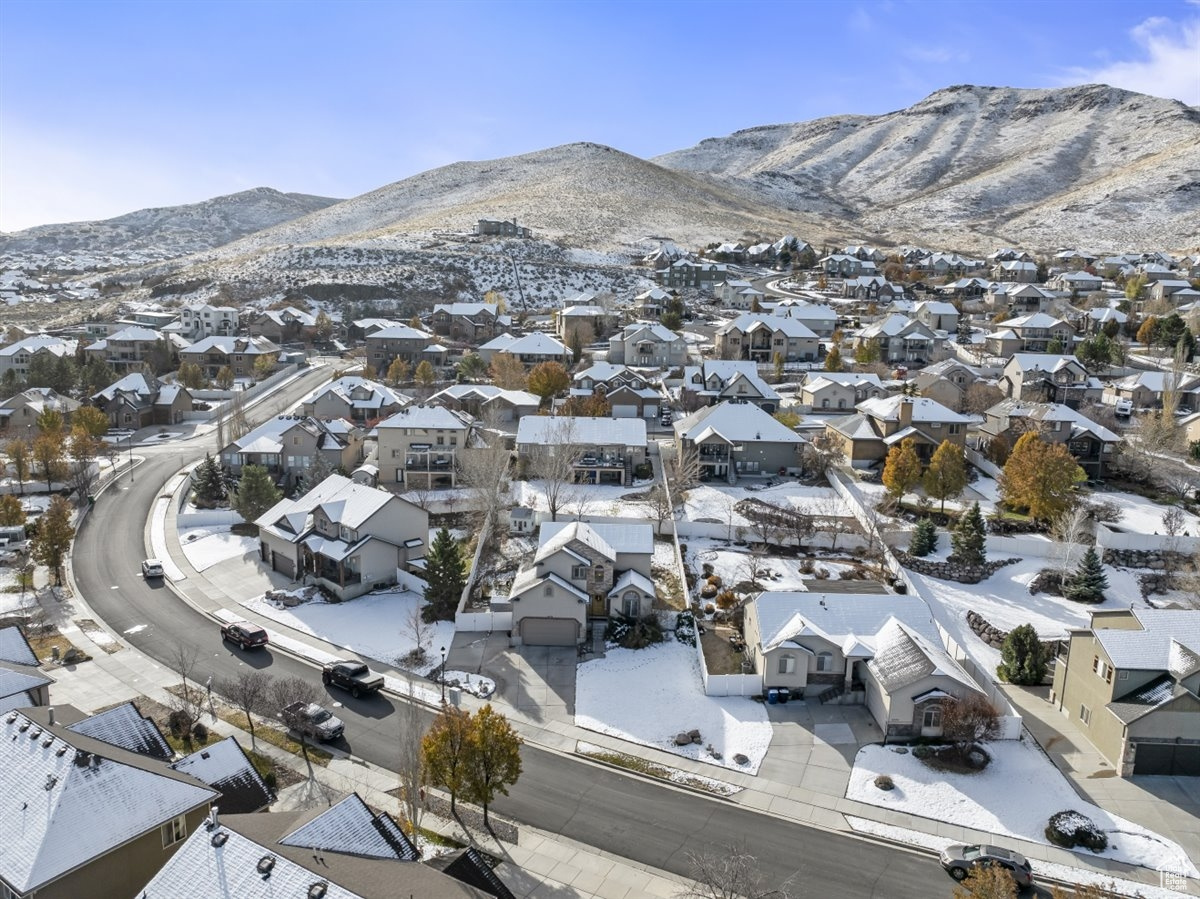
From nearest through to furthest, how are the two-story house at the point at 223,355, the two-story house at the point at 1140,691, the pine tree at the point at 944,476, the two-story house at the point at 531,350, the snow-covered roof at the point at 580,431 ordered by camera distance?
the two-story house at the point at 1140,691
the pine tree at the point at 944,476
the snow-covered roof at the point at 580,431
the two-story house at the point at 531,350
the two-story house at the point at 223,355

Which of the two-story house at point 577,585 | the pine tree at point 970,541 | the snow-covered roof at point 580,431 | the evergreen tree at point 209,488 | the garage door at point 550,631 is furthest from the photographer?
the snow-covered roof at point 580,431

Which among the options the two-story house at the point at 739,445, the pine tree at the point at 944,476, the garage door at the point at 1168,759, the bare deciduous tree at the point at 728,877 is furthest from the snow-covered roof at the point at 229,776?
the pine tree at the point at 944,476

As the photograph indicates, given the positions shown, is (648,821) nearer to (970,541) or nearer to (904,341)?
(970,541)

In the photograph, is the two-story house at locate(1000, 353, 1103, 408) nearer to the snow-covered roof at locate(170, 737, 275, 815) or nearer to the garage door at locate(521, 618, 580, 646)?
the garage door at locate(521, 618, 580, 646)

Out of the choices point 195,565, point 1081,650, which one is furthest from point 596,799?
point 195,565

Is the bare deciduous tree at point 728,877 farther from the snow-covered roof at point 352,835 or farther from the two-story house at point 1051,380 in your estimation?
the two-story house at point 1051,380

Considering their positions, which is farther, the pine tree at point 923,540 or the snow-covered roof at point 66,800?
the pine tree at point 923,540

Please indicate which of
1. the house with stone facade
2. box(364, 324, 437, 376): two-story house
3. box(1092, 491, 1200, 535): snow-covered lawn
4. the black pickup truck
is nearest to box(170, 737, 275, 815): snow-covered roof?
the black pickup truck

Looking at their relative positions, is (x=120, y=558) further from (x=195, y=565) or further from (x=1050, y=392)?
(x=1050, y=392)
